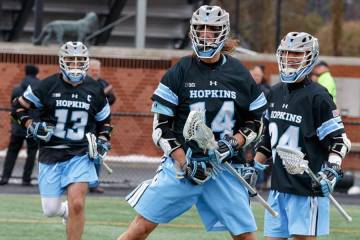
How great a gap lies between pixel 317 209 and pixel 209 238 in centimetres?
349

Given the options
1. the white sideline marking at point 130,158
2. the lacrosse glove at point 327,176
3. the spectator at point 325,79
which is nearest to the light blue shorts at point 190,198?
the lacrosse glove at point 327,176

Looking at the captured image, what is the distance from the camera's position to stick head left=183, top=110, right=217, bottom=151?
7.46m

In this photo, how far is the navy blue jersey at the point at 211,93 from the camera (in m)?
7.76

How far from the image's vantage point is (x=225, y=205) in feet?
25.5

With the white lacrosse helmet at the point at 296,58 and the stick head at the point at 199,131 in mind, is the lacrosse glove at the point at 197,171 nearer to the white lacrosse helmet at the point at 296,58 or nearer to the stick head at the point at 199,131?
the stick head at the point at 199,131

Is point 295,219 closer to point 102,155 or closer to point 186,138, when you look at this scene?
point 186,138

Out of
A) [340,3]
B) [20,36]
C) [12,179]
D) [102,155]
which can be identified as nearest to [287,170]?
[102,155]

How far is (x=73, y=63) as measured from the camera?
993 centimetres

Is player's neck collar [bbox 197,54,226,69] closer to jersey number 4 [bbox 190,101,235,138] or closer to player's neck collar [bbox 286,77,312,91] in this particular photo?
jersey number 4 [bbox 190,101,235,138]

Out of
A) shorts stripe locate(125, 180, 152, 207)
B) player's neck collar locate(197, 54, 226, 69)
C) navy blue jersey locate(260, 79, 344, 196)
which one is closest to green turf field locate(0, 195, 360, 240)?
shorts stripe locate(125, 180, 152, 207)

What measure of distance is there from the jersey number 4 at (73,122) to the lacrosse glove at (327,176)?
2830 mm

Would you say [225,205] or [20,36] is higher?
[225,205]

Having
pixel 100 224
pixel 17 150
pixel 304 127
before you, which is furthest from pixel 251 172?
pixel 17 150

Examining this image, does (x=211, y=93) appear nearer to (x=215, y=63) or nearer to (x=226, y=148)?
(x=215, y=63)
